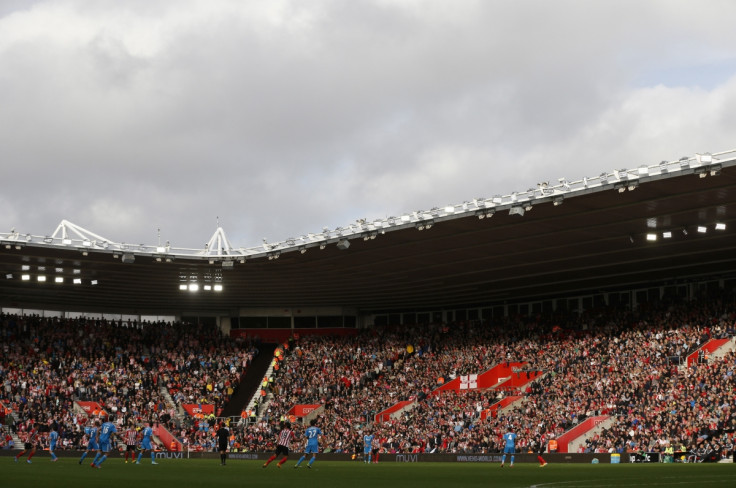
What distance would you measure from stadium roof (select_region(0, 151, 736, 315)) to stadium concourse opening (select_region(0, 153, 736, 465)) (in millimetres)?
186

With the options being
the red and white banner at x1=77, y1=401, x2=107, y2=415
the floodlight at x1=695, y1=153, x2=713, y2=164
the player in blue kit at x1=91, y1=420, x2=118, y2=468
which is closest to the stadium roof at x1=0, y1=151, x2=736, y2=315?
the floodlight at x1=695, y1=153, x2=713, y2=164

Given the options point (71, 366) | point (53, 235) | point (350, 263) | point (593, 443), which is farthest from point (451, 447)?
point (71, 366)

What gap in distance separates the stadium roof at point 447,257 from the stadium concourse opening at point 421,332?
19cm

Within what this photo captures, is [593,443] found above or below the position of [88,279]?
below

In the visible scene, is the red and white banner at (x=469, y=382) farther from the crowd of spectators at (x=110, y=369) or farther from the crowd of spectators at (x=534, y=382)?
the crowd of spectators at (x=110, y=369)

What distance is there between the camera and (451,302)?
233ft

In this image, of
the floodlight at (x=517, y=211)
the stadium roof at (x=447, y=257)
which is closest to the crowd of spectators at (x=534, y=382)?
the stadium roof at (x=447, y=257)

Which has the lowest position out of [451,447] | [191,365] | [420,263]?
[451,447]

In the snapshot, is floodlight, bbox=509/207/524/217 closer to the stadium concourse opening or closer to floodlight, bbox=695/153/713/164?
the stadium concourse opening

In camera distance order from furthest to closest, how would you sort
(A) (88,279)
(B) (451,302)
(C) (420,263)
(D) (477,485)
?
(B) (451,302)
(A) (88,279)
(C) (420,263)
(D) (477,485)

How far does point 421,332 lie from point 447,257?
16129 millimetres

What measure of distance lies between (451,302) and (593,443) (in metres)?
27.2

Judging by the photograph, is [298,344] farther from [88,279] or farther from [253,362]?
[88,279]

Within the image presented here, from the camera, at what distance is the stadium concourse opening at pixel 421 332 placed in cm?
4400
